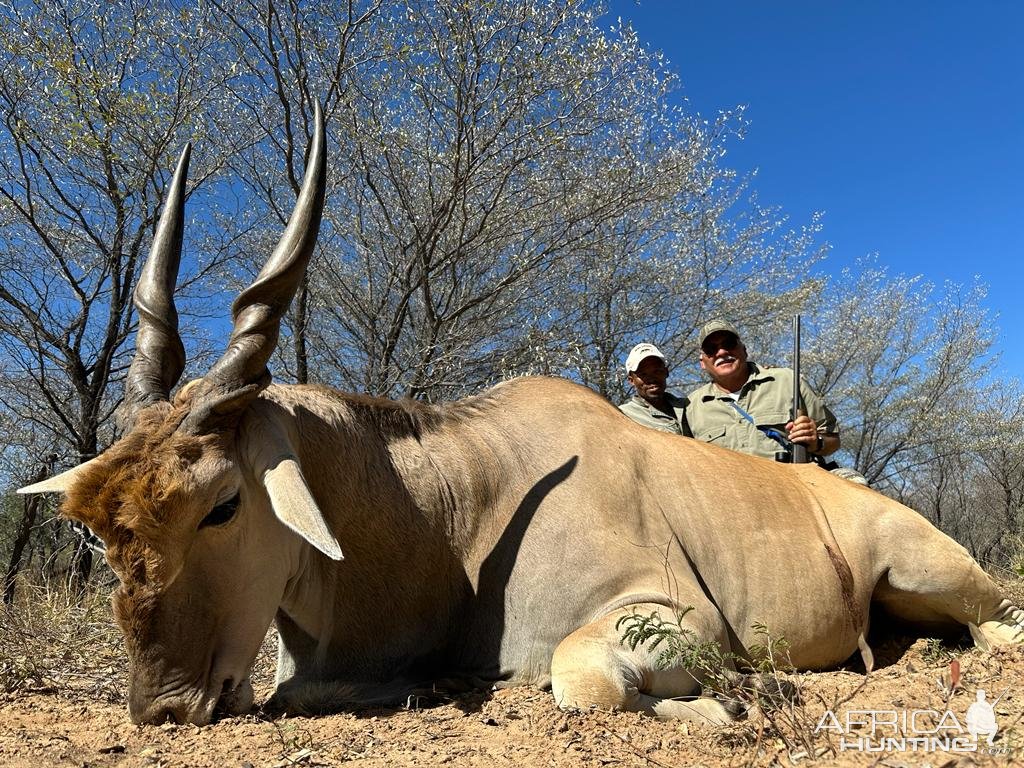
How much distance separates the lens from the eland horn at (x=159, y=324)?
10.2 feet

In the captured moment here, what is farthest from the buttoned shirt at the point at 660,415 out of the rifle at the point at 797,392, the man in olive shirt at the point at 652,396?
the rifle at the point at 797,392

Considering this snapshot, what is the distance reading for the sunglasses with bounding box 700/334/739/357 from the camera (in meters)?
6.73

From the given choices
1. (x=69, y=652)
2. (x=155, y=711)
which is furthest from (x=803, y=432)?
(x=69, y=652)

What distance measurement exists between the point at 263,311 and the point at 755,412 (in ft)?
15.2

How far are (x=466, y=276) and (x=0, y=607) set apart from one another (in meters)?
7.76

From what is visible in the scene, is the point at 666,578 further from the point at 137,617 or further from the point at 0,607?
the point at 0,607

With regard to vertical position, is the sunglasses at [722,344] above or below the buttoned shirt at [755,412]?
above

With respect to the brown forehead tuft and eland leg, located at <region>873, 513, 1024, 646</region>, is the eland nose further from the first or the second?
eland leg, located at <region>873, 513, 1024, 646</region>

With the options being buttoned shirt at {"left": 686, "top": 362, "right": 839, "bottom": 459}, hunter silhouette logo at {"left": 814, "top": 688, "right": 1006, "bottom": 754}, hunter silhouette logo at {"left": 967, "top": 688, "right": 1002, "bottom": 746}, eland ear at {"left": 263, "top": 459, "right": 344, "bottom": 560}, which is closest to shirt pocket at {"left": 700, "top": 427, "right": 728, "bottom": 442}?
buttoned shirt at {"left": 686, "top": 362, "right": 839, "bottom": 459}

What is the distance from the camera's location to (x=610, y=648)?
9.41 ft

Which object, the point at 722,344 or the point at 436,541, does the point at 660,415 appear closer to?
the point at 722,344

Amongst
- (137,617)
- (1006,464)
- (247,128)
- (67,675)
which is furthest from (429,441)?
(1006,464)

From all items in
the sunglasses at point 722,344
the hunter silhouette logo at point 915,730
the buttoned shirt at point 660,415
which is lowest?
the hunter silhouette logo at point 915,730

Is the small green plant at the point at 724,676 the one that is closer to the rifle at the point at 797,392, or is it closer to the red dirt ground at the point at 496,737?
the red dirt ground at the point at 496,737
